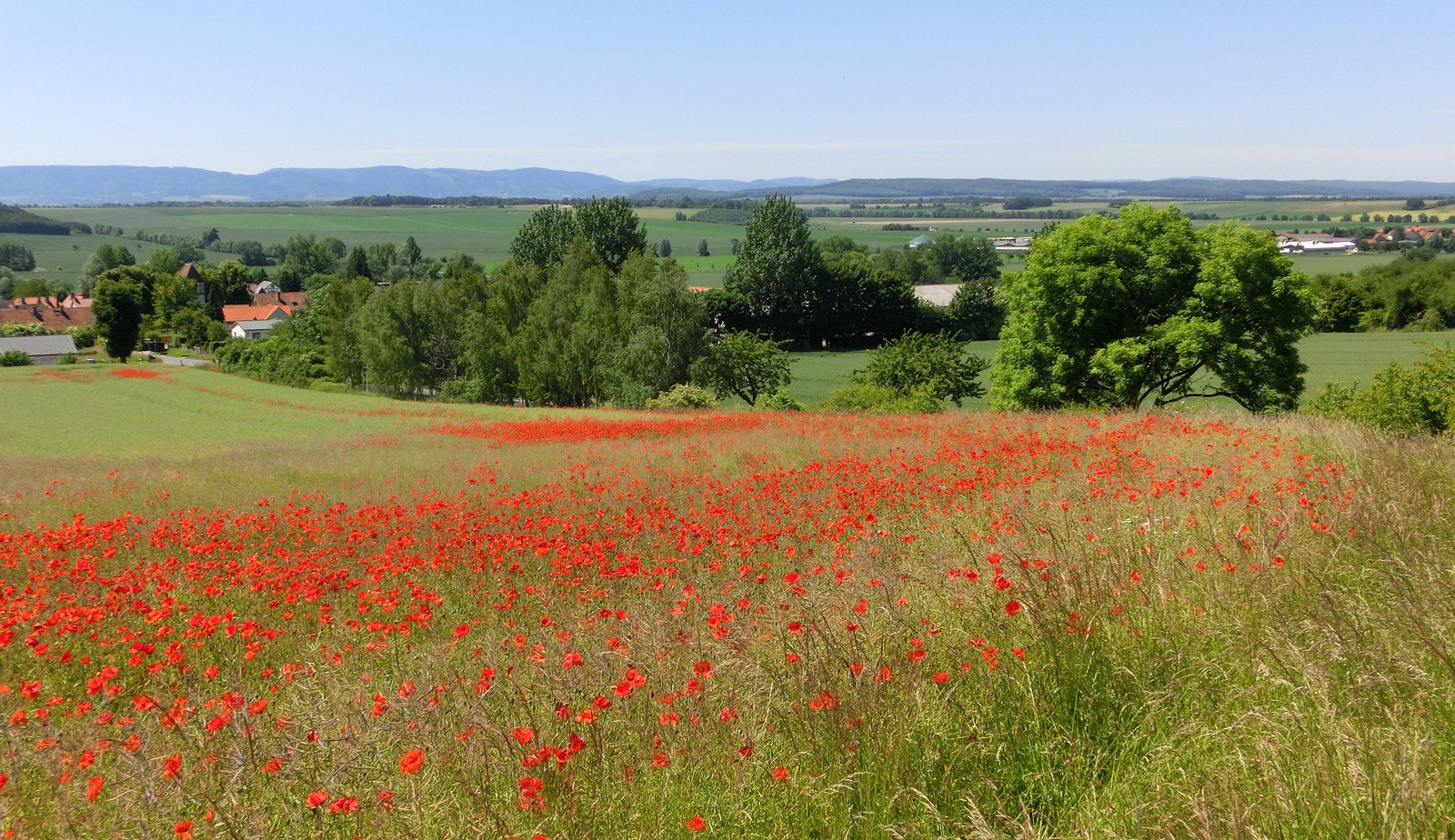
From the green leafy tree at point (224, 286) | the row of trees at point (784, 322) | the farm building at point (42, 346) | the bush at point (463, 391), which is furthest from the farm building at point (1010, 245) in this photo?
the farm building at point (42, 346)

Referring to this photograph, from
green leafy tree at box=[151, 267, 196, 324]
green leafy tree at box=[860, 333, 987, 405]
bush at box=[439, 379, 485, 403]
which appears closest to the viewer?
green leafy tree at box=[860, 333, 987, 405]

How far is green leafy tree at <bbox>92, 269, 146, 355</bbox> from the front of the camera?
83.2 meters

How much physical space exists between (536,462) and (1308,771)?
15271 mm

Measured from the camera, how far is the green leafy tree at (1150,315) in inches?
1291

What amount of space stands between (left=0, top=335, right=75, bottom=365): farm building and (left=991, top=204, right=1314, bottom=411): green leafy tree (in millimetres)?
100545

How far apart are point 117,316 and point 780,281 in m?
66.4

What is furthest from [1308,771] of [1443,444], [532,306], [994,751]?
[532,306]

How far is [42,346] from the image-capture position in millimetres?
91312

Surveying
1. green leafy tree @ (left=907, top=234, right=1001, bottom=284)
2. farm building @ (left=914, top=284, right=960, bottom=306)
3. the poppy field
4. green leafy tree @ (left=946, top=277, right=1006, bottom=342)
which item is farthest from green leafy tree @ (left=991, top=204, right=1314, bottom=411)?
green leafy tree @ (left=907, top=234, right=1001, bottom=284)

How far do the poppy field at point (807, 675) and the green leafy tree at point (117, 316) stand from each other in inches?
3650

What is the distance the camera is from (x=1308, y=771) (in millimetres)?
2725

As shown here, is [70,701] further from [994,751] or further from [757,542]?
[994,751]

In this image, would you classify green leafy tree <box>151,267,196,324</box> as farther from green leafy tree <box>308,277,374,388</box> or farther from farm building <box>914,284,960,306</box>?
farm building <box>914,284,960,306</box>

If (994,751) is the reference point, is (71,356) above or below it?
below
